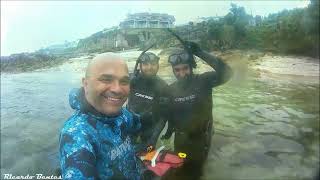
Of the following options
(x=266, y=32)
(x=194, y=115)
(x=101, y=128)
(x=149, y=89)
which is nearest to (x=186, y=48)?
(x=149, y=89)

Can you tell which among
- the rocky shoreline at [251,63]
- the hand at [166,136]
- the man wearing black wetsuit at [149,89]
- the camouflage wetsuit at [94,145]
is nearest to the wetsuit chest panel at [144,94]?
the man wearing black wetsuit at [149,89]

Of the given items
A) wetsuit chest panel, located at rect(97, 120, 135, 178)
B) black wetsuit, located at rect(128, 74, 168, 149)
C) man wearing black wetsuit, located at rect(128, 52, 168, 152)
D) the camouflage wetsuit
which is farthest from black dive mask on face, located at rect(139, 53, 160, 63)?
wetsuit chest panel, located at rect(97, 120, 135, 178)

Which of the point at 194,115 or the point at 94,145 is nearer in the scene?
the point at 94,145

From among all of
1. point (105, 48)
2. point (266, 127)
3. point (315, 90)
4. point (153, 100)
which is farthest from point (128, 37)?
point (315, 90)

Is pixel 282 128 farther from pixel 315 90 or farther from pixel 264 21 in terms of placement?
pixel 264 21

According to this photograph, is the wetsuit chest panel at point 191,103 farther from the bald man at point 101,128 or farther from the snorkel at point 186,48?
the bald man at point 101,128

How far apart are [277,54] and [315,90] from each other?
1.48 feet

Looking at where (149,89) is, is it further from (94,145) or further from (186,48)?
(94,145)

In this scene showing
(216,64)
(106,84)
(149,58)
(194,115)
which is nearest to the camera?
(106,84)

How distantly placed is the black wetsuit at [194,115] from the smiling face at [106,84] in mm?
977

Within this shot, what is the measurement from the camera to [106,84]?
4.51 feet

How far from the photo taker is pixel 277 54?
267 cm

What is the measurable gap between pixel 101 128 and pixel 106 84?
0.17m

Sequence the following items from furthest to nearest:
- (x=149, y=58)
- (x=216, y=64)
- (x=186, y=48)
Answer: (x=149, y=58), (x=186, y=48), (x=216, y=64)
